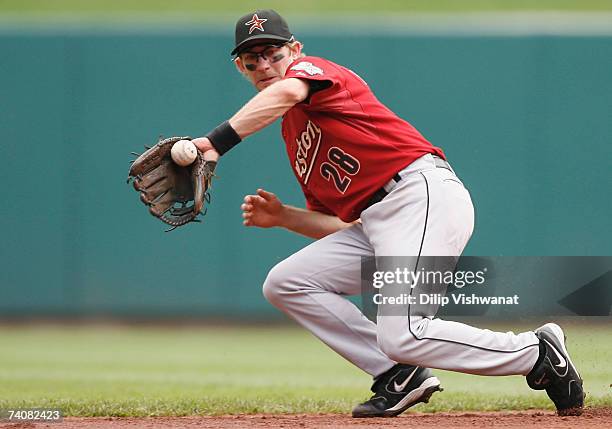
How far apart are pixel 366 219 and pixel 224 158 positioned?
4039 mm

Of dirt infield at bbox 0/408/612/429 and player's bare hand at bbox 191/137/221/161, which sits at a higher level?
player's bare hand at bbox 191/137/221/161

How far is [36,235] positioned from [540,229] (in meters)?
3.82

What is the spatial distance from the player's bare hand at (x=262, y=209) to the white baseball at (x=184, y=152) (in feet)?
2.41

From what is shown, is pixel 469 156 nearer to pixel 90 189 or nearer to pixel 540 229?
pixel 540 229

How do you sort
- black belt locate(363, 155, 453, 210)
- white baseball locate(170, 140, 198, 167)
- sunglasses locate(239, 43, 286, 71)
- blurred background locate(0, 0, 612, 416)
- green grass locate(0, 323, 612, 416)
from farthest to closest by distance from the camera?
blurred background locate(0, 0, 612, 416) < green grass locate(0, 323, 612, 416) < sunglasses locate(239, 43, 286, 71) < black belt locate(363, 155, 453, 210) < white baseball locate(170, 140, 198, 167)

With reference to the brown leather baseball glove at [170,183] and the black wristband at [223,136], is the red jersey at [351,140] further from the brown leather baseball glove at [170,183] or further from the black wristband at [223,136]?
the brown leather baseball glove at [170,183]

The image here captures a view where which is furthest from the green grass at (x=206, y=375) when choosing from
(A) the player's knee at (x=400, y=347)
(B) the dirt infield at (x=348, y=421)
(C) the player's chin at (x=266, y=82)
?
(C) the player's chin at (x=266, y=82)

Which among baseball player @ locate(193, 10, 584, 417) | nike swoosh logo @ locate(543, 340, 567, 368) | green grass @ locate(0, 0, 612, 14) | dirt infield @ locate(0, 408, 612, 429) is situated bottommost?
dirt infield @ locate(0, 408, 612, 429)

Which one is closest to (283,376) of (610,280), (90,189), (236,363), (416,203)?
→ (236,363)

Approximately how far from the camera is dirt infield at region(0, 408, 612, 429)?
3.41m

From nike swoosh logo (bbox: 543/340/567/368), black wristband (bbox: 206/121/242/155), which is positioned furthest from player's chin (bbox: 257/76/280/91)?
nike swoosh logo (bbox: 543/340/567/368)

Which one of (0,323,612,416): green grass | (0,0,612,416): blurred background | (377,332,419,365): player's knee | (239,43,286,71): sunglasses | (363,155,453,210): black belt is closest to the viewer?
(377,332,419,365): player's knee

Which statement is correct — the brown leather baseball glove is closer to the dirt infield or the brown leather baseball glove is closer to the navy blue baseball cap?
the navy blue baseball cap

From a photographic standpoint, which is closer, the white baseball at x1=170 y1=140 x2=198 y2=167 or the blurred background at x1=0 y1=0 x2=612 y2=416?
the white baseball at x1=170 y1=140 x2=198 y2=167
